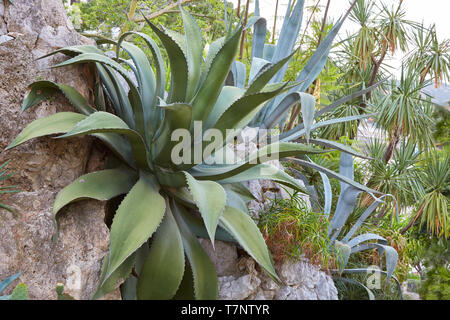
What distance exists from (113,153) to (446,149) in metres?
3.26

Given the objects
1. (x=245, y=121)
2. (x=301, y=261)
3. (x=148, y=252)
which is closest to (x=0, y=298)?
(x=148, y=252)

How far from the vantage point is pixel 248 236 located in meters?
1.15

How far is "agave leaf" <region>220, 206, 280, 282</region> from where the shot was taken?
3.64ft

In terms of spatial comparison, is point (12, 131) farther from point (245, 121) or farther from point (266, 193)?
point (266, 193)

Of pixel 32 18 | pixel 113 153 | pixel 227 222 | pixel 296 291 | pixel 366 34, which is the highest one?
pixel 366 34

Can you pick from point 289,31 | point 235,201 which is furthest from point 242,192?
point 289,31

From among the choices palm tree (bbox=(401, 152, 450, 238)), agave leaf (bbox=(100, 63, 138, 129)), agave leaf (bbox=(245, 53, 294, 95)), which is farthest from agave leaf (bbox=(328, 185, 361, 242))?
palm tree (bbox=(401, 152, 450, 238))

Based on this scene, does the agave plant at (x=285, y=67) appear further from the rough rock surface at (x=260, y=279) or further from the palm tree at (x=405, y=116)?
the palm tree at (x=405, y=116)

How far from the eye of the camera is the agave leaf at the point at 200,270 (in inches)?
46.0

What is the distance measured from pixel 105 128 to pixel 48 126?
0.57ft

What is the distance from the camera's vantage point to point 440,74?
14.7ft

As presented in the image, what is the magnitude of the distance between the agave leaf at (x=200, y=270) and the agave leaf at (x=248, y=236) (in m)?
A: 0.14

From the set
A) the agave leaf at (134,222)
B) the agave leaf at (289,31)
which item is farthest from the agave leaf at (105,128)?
the agave leaf at (289,31)

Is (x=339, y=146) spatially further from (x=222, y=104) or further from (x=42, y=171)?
(x=42, y=171)
